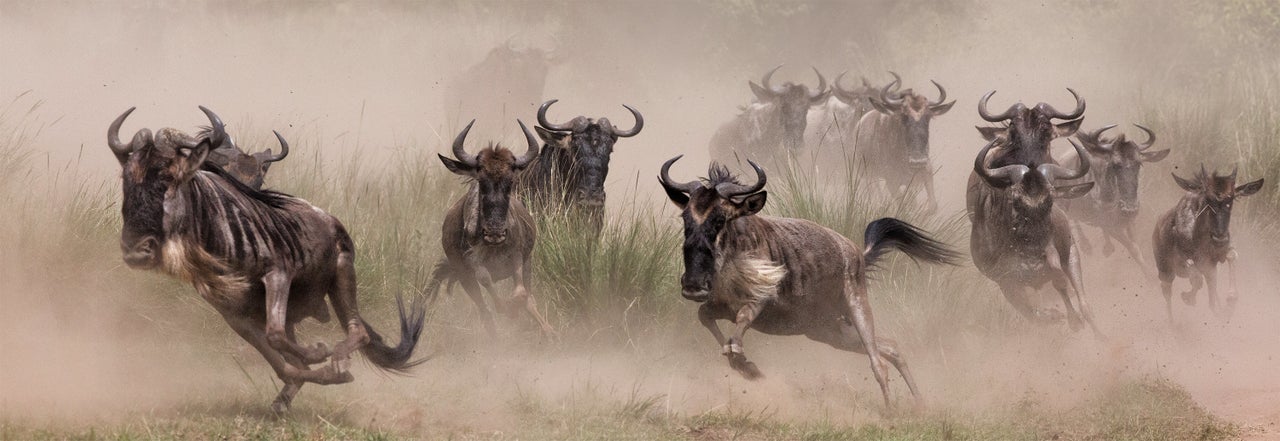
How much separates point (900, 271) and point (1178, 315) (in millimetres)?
3653

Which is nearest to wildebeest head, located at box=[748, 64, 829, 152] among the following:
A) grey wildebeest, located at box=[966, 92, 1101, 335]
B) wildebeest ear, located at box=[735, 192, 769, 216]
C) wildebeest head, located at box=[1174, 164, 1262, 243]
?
wildebeest head, located at box=[1174, 164, 1262, 243]

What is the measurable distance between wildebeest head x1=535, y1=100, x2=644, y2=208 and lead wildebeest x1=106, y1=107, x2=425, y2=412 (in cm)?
431

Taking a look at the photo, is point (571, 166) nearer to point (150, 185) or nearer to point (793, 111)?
point (150, 185)

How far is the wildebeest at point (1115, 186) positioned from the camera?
17.1m

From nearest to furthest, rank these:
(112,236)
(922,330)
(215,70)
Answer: (112,236) < (922,330) < (215,70)

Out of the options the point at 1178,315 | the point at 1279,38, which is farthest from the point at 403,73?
the point at 1178,315

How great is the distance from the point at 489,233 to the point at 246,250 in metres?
2.96

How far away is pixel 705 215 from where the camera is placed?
940cm

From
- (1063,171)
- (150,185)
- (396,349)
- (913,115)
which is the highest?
(913,115)

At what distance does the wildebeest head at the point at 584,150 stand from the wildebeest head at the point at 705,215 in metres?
3.67

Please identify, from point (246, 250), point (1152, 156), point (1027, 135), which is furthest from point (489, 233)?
point (1152, 156)

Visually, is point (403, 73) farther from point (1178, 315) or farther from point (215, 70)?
point (1178, 315)

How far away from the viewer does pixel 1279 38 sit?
99.9 ft

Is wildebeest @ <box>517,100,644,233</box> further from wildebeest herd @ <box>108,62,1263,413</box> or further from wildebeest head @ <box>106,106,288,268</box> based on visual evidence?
wildebeest head @ <box>106,106,288,268</box>
